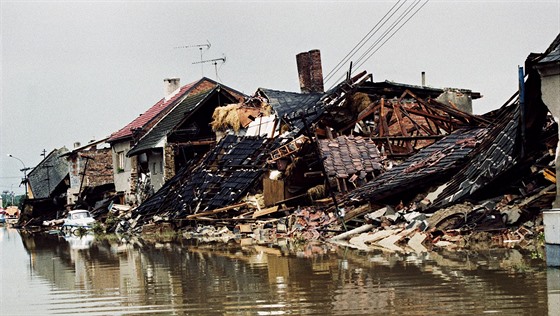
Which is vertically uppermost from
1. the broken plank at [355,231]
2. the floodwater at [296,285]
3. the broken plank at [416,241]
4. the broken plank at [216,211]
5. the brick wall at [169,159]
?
the brick wall at [169,159]

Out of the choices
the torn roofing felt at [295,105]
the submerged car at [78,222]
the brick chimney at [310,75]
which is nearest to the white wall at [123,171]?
the submerged car at [78,222]

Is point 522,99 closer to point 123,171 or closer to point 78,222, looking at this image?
point 78,222

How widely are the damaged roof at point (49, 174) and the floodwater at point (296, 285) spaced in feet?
204

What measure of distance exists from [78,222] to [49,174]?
40.1 metres

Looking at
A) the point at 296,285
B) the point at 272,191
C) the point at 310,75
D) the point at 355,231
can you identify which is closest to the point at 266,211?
the point at 272,191

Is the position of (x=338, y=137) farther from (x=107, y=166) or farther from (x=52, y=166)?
(x=52, y=166)

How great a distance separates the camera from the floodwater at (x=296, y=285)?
38.5 ft

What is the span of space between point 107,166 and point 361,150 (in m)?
39.7

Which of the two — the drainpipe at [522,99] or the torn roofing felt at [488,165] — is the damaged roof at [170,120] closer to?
the torn roofing felt at [488,165]

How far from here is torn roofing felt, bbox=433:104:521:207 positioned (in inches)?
923

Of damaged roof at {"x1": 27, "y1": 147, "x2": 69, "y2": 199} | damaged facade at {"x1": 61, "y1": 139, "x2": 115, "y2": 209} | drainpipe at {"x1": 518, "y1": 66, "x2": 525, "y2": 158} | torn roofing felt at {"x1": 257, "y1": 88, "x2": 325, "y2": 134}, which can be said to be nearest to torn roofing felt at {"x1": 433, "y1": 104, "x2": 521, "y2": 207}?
drainpipe at {"x1": 518, "y1": 66, "x2": 525, "y2": 158}

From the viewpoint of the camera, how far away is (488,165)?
2427 cm

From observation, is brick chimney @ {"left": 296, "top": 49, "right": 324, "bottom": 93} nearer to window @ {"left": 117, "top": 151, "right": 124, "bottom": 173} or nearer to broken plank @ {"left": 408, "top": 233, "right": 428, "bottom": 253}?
window @ {"left": 117, "top": 151, "right": 124, "bottom": 173}

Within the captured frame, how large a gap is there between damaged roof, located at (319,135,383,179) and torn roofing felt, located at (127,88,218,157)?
19.7 meters
